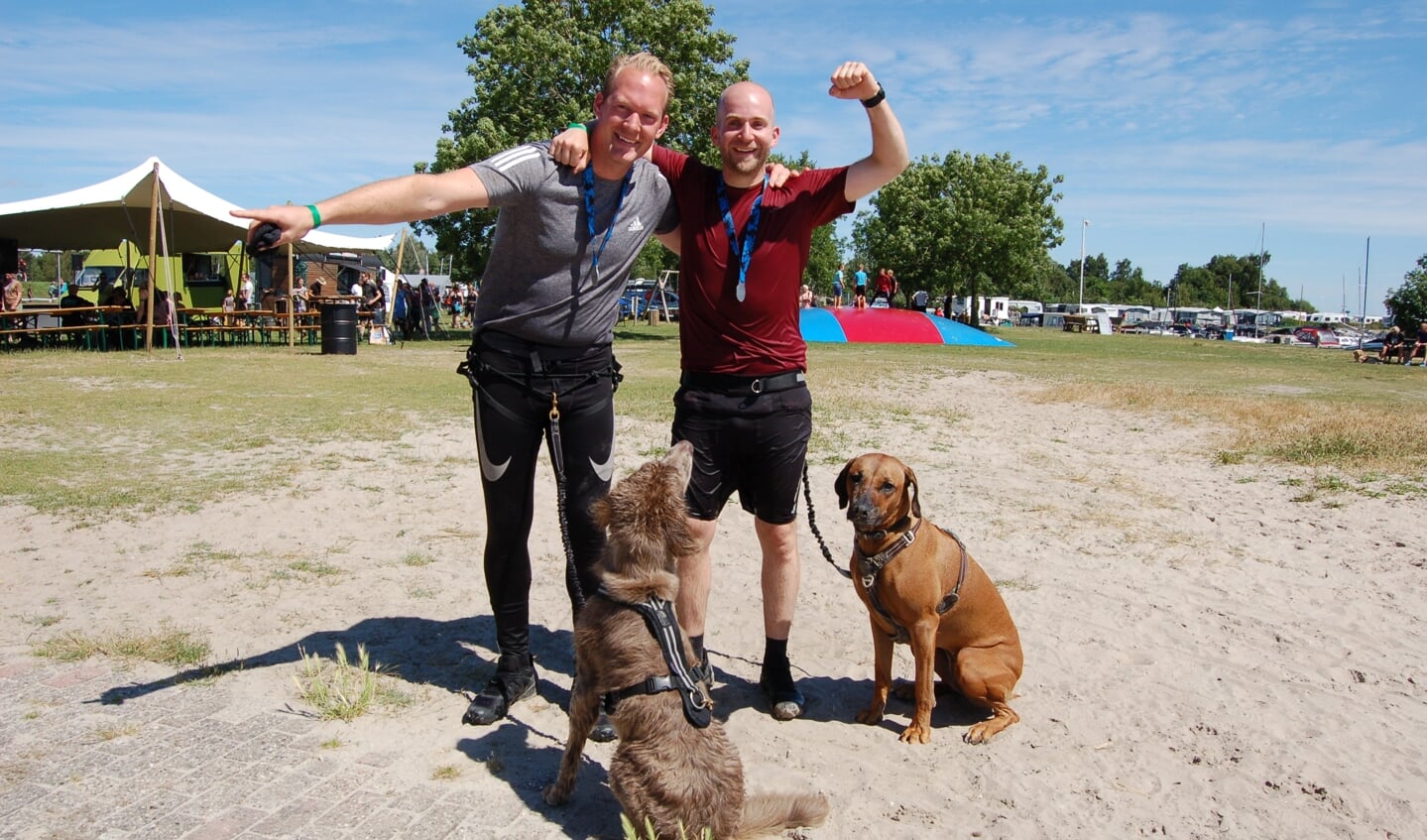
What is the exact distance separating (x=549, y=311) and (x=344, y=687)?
187 centimetres

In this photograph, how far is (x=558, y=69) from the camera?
29.3 metres

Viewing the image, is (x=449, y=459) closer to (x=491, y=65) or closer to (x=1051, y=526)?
(x=1051, y=526)

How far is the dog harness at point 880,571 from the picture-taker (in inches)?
160

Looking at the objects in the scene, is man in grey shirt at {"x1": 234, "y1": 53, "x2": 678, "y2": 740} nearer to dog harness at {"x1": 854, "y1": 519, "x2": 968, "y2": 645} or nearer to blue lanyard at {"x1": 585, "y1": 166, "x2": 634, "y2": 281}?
blue lanyard at {"x1": 585, "y1": 166, "x2": 634, "y2": 281}

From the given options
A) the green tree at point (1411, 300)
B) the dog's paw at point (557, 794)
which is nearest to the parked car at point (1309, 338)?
the green tree at point (1411, 300)

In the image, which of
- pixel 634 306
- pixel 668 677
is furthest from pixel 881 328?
pixel 668 677

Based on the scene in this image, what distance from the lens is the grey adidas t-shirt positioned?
3633 millimetres

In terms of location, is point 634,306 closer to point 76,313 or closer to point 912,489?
point 76,313

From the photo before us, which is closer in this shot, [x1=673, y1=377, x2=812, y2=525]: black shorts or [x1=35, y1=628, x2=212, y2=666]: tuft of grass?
[x1=673, y1=377, x2=812, y2=525]: black shorts

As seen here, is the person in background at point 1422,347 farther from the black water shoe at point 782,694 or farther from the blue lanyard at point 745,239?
the blue lanyard at point 745,239

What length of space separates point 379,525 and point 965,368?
49.9 feet

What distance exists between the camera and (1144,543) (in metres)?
6.96

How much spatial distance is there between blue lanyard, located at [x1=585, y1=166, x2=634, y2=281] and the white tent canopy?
1529 centimetres

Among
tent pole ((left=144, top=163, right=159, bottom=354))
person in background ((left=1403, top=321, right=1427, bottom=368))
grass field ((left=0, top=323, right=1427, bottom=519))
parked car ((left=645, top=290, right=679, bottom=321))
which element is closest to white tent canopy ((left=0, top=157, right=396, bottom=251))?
tent pole ((left=144, top=163, right=159, bottom=354))
